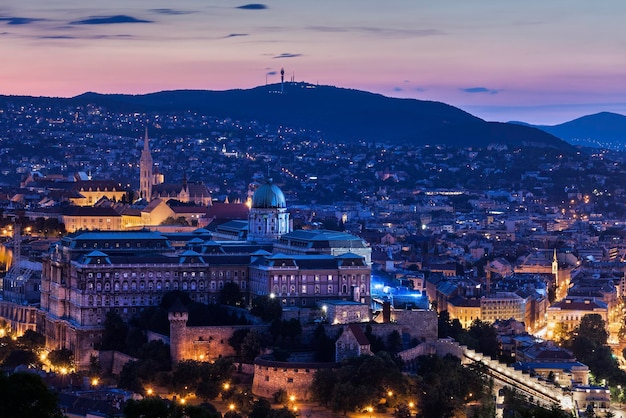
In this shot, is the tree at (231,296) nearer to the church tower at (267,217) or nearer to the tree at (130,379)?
the tree at (130,379)

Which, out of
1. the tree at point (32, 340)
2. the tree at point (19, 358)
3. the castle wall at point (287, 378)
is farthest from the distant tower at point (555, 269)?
the castle wall at point (287, 378)

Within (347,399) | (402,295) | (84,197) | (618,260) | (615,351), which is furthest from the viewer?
(618,260)

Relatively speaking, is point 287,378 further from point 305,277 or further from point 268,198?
point 268,198

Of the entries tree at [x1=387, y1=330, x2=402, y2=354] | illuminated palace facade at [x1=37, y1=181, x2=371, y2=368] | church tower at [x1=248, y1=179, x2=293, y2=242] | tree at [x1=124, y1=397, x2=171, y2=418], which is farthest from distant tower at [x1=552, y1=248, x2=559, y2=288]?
tree at [x1=124, y1=397, x2=171, y2=418]

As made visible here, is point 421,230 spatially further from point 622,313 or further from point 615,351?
point 615,351

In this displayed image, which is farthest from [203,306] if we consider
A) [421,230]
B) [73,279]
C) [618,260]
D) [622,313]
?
[421,230]
